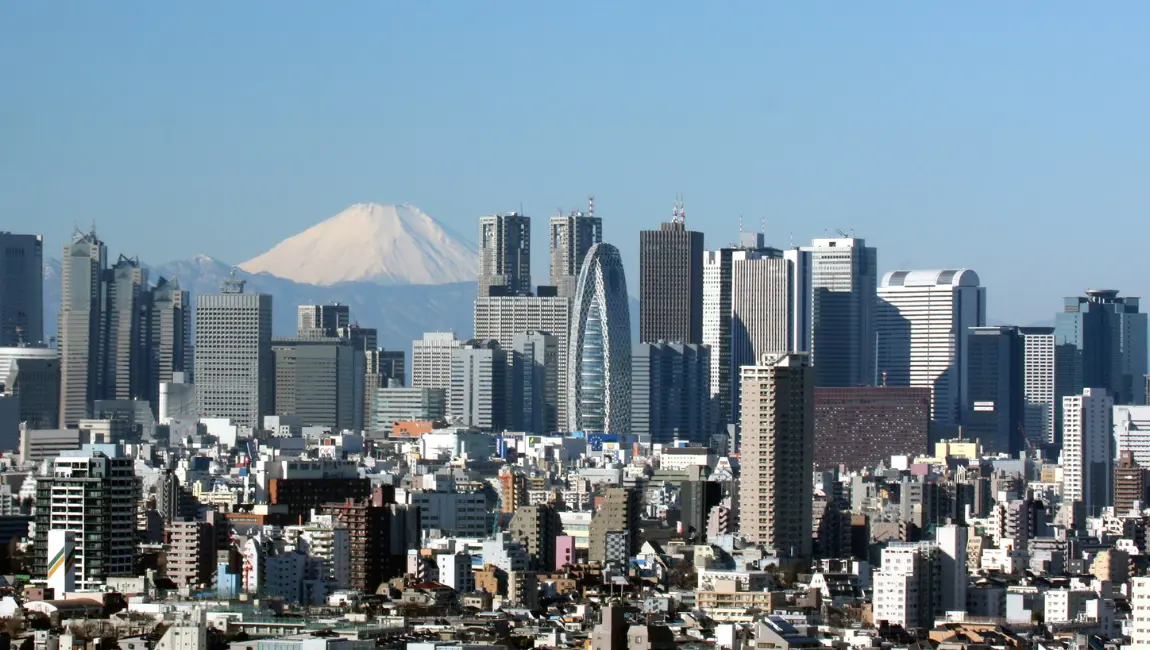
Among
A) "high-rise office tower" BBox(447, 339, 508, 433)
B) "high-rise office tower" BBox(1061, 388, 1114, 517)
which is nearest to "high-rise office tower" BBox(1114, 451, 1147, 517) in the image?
"high-rise office tower" BBox(1061, 388, 1114, 517)

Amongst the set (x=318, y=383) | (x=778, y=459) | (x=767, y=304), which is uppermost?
(x=767, y=304)

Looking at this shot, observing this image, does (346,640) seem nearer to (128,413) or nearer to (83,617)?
(83,617)

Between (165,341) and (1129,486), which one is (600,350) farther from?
(1129,486)

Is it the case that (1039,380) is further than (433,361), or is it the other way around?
(433,361)

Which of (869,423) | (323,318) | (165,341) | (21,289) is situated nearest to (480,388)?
(165,341)

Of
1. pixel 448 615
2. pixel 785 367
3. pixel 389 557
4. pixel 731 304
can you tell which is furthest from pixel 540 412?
pixel 448 615

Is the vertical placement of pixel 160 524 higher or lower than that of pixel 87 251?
lower
